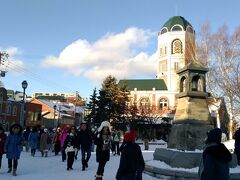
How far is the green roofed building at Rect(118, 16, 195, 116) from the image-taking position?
84.3 meters

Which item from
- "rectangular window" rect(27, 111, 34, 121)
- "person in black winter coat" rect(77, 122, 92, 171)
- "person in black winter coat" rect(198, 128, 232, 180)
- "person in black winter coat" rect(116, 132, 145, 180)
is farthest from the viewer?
"rectangular window" rect(27, 111, 34, 121)

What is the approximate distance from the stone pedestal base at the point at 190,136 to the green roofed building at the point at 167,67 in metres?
68.6

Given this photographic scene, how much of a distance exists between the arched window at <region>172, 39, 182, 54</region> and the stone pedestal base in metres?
72.8

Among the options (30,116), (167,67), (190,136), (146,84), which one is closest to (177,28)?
(167,67)

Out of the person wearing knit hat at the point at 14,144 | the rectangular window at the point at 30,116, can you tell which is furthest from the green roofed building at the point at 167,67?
the person wearing knit hat at the point at 14,144

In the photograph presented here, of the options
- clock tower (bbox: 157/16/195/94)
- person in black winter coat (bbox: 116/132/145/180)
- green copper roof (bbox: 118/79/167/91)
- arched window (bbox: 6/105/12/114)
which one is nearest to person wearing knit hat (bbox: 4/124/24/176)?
person in black winter coat (bbox: 116/132/145/180)

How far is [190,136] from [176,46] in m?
73.9

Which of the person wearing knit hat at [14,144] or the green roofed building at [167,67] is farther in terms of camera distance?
the green roofed building at [167,67]

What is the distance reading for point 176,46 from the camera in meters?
85.0

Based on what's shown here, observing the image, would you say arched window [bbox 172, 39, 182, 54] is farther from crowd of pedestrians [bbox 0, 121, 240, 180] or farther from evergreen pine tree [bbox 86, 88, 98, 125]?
crowd of pedestrians [bbox 0, 121, 240, 180]

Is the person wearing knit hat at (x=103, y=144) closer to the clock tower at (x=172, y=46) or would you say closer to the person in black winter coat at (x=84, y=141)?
the person in black winter coat at (x=84, y=141)

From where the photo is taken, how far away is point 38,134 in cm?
2153

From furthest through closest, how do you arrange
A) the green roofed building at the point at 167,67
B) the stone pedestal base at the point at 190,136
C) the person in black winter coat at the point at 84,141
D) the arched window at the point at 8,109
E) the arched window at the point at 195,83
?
the green roofed building at the point at 167,67 < the arched window at the point at 8,109 < the arched window at the point at 195,83 < the person in black winter coat at the point at 84,141 < the stone pedestal base at the point at 190,136

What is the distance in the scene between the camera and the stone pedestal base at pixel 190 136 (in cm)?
1280
